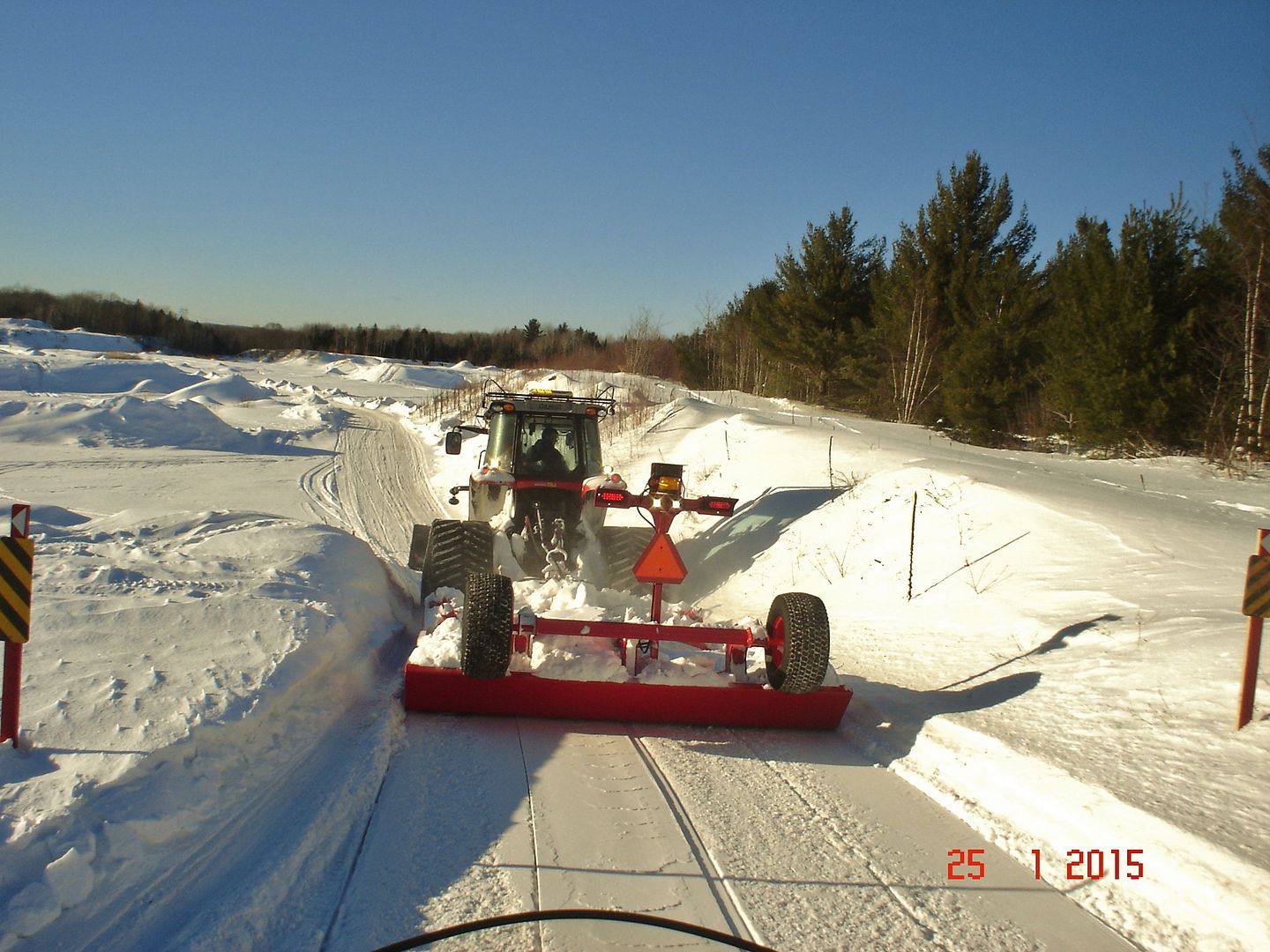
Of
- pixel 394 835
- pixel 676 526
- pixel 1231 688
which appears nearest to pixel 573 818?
pixel 394 835

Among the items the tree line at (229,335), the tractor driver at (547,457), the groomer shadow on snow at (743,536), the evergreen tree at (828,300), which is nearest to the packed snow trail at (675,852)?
the tractor driver at (547,457)

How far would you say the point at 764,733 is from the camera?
5.64m

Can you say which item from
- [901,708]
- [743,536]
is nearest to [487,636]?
[901,708]

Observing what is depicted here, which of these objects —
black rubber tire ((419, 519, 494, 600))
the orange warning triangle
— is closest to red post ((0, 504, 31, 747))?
the orange warning triangle

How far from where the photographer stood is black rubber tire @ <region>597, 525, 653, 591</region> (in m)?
9.45

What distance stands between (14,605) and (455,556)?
3.90 metres

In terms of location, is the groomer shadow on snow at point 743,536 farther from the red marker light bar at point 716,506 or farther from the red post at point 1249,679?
the red post at point 1249,679

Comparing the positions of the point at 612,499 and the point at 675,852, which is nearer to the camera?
the point at 675,852

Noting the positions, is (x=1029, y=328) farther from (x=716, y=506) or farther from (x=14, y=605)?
(x=14, y=605)

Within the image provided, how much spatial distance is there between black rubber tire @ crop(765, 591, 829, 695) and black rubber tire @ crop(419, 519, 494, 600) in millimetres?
3220

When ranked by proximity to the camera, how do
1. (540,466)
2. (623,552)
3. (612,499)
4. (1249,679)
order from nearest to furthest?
(1249,679) < (612,499) < (623,552) < (540,466)

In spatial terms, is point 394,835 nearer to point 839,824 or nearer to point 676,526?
point 839,824

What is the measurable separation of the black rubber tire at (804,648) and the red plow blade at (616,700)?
0.17 metres

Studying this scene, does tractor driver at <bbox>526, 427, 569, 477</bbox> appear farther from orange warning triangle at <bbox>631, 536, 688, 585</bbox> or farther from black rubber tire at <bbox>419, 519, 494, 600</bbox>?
orange warning triangle at <bbox>631, 536, 688, 585</bbox>
